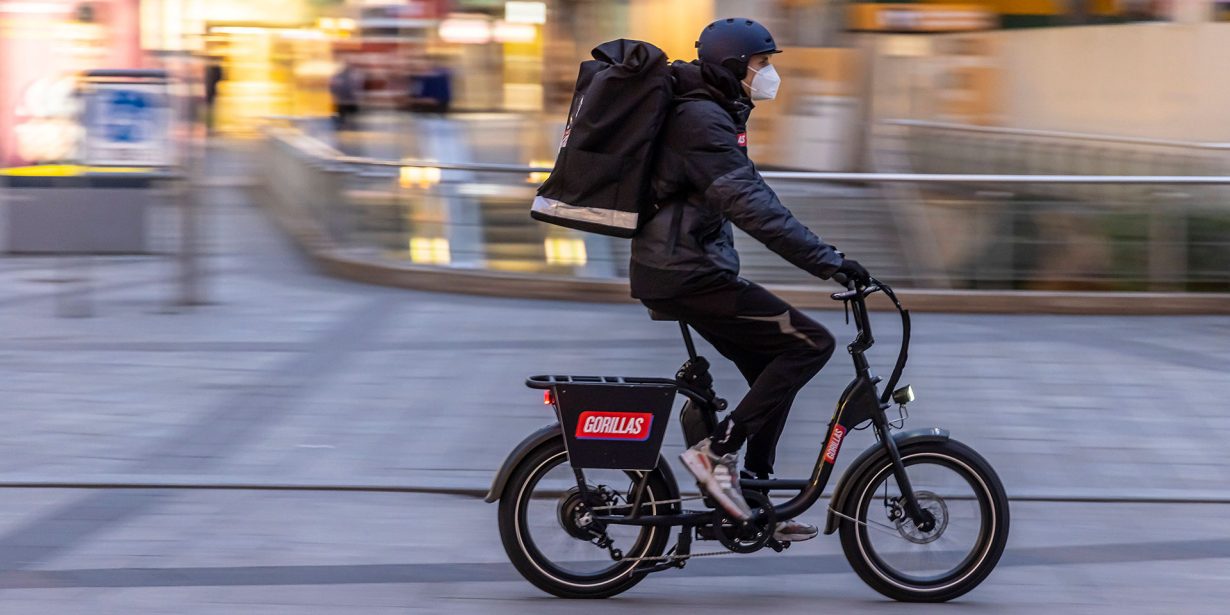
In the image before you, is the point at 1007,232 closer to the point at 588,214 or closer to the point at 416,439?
the point at 416,439

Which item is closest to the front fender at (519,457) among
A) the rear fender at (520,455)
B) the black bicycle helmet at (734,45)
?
the rear fender at (520,455)

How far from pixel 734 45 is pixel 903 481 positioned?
1398 mm

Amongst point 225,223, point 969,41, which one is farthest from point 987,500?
point 969,41

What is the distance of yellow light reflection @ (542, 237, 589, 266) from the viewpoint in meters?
10.1

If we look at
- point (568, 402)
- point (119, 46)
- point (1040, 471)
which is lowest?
point (1040, 471)

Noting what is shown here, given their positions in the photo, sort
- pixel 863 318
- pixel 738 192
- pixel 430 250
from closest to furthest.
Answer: pixel 738 192
pixel 863 318
pixel 430 250

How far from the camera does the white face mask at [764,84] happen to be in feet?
14.4

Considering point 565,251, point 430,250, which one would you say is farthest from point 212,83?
point 565,251

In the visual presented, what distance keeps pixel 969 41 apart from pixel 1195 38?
2.31 metres

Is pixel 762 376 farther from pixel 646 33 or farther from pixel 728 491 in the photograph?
pixel 646 33

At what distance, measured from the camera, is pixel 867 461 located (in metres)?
4.59

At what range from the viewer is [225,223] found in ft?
49.7

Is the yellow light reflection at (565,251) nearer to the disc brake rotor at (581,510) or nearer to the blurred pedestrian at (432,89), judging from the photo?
the disc brake rotor at (581,510)

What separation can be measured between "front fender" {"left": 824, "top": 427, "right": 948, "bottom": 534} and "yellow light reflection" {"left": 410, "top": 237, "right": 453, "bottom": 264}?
6201 millimetres
